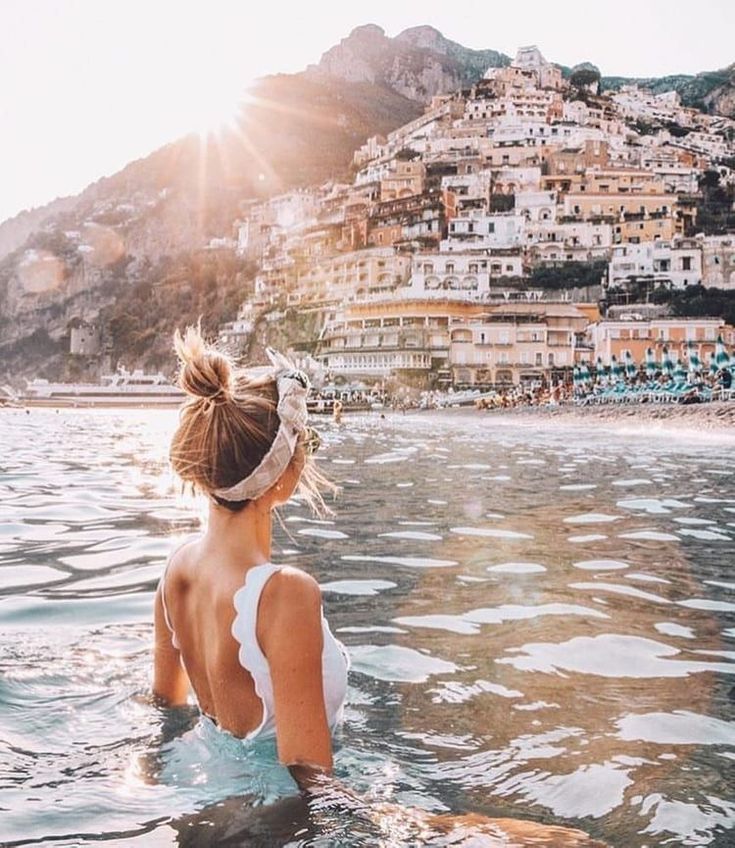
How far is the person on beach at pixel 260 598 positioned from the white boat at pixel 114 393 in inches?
4579

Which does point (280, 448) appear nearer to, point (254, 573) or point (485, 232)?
point (254, 573)

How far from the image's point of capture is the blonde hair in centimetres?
245

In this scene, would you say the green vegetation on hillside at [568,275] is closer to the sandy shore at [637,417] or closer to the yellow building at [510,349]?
the yellow building at [510,349]

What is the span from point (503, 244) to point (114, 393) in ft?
171

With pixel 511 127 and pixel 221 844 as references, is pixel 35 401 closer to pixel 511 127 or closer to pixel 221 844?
pixel 511 127

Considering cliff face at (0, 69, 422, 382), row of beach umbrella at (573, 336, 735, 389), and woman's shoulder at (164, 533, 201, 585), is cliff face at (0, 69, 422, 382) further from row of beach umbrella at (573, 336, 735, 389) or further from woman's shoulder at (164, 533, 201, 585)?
woman's shoulder at (164, 533, 201, 585)

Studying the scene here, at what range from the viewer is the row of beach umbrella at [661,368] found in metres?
51.7

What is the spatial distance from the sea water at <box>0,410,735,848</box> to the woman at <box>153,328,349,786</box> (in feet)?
0.57

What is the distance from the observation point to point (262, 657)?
2.42 metres

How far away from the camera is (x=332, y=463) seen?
60.5ft

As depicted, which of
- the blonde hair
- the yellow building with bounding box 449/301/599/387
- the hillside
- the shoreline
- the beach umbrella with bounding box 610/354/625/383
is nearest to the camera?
the blonde hair

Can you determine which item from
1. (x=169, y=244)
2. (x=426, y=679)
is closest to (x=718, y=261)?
(x=426, y=679)

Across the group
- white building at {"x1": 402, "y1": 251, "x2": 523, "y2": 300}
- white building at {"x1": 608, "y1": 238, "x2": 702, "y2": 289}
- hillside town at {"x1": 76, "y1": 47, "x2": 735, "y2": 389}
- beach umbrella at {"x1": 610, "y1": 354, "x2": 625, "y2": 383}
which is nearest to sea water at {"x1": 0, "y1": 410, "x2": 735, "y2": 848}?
beach umbrella at {"x1": 610, "y1": 354, "x2": 625, "y2": 383}

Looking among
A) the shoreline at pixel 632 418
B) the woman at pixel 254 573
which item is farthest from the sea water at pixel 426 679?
the shoreline at pixel 632 418
